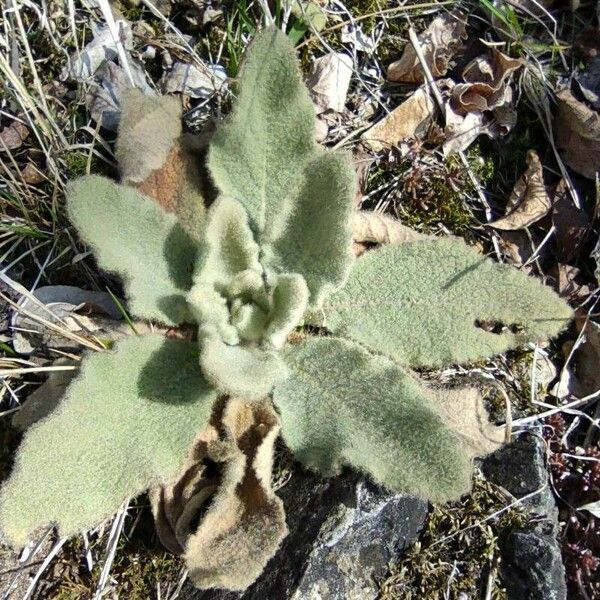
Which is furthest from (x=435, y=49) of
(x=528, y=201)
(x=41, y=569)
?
(x=41, y=569)

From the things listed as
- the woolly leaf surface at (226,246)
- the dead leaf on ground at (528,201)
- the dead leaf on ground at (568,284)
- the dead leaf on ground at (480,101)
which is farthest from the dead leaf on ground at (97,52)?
the dead leaf on ground at (568,284)

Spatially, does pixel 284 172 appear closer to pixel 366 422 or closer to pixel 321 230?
pixel 321 230

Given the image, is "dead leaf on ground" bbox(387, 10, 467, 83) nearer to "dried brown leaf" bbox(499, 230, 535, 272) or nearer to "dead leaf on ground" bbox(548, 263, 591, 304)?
"dried brown leaf" bbox(499, 230, 535, 272)

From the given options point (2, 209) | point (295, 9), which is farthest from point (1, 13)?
point (295, 9)

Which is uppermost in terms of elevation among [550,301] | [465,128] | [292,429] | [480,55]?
[480,55]

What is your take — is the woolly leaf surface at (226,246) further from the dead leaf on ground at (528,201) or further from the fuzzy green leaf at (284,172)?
the dead leaf on ground at (528,201)

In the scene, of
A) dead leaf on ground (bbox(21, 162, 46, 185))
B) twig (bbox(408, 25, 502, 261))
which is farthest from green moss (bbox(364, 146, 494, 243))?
dead leaf on ground (bbox(21, 162, 46, 185))

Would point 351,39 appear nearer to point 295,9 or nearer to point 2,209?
point 295,9
